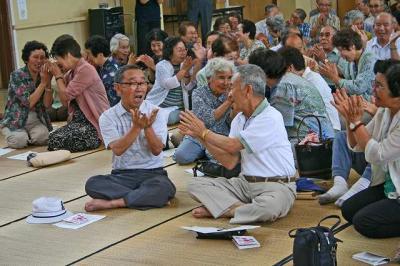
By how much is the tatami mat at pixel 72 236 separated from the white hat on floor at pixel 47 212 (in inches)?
2.8

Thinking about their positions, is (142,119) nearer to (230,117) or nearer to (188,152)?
(230,117)

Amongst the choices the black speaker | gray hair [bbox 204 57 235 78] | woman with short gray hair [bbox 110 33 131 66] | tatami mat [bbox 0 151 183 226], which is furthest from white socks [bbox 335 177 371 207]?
the black speaker

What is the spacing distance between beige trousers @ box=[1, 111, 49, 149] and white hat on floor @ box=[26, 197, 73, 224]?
8.06 feet

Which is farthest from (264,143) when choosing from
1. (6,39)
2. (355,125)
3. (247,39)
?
(6,39)

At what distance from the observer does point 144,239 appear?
13.9ft

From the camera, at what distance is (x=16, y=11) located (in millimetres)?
10086

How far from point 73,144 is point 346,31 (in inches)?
106

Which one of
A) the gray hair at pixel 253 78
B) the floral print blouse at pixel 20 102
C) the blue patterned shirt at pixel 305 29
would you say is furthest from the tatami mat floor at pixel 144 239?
the blue patterned shirt at pixel 305 29

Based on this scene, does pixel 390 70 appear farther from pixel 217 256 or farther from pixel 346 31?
pixel 346 31

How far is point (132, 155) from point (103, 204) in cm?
38

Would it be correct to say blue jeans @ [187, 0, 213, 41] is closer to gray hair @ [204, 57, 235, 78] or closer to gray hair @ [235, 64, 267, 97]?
gray hair @ [204, 57, 235, 78]

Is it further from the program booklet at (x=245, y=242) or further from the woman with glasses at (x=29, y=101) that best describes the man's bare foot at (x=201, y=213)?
the woman with glasses at (x=29, y=101)

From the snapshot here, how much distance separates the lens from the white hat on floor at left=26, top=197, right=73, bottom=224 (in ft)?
15.5

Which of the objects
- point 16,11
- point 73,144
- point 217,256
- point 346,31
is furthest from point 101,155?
point 16,11
